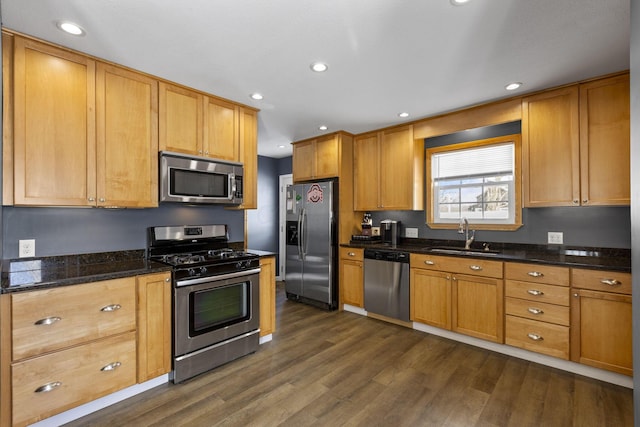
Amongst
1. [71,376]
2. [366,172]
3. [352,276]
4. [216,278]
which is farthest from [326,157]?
[71,376]

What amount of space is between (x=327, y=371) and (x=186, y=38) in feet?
9.16

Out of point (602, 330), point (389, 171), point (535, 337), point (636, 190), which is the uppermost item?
point (389, 171)

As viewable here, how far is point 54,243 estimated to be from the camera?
2.39 meters

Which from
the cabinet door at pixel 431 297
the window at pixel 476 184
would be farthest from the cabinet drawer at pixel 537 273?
the window at pixel 476 184

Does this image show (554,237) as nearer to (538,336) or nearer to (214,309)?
(538,336)

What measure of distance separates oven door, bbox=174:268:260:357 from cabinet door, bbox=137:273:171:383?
0.24 ft

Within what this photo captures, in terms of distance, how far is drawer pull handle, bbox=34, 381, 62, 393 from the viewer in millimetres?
1899

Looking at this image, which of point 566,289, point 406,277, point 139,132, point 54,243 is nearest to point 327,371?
point 406,277

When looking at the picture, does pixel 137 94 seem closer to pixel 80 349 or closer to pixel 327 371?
pixel 80 349

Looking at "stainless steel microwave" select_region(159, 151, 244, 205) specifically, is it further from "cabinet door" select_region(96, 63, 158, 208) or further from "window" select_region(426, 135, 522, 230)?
"window" select_region(426, 135, 522, 230)

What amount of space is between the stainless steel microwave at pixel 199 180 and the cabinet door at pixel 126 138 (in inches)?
4.2

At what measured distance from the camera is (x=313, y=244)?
14.7 feet

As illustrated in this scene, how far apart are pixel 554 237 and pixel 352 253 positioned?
222 centimetres

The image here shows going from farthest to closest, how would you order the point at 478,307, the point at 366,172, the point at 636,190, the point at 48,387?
the point at 366,172
the point at 478,307
the point at 48,387
the point at 636,190
